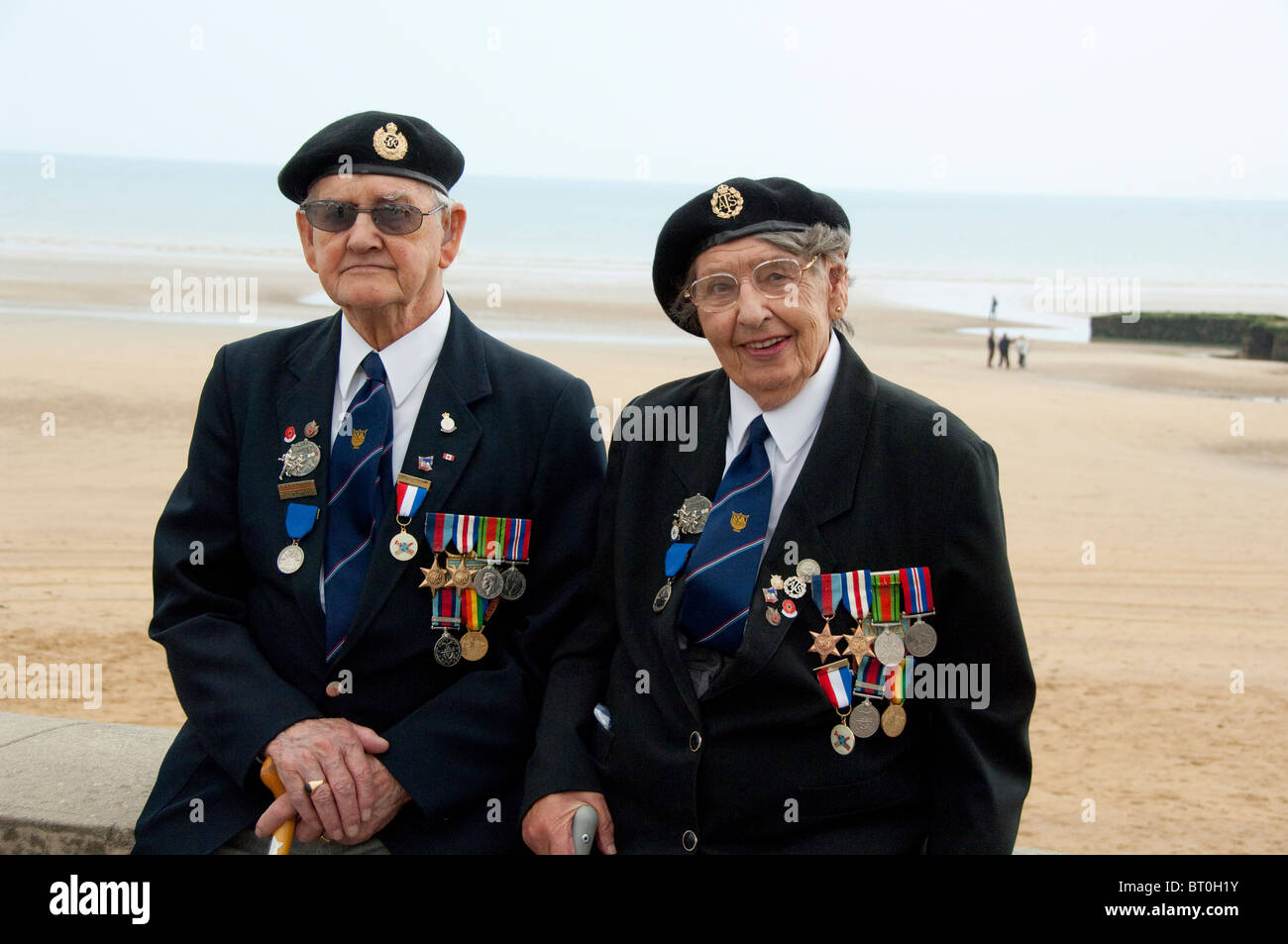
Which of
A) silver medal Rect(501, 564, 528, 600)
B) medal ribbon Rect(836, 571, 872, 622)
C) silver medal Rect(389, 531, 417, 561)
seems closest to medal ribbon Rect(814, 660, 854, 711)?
medal ribbon Rect(836, 571, 872, 622)

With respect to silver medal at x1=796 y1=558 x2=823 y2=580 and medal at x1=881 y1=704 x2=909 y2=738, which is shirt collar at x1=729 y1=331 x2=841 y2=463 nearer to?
silver medal at x1=796 y1=558 x2=823 y2=580

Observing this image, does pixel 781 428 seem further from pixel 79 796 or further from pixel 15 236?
pixel 15 236

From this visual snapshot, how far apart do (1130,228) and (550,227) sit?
185ft

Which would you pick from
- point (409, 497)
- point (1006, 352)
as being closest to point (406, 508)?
point (409, 497)

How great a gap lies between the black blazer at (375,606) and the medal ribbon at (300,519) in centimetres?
2

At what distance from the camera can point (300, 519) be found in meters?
2.92

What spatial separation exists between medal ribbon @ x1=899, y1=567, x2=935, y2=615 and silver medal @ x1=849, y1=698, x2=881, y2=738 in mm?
222

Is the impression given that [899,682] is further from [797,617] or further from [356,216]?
[356,216]

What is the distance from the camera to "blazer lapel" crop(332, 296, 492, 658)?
2.87 metres

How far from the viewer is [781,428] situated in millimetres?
2816

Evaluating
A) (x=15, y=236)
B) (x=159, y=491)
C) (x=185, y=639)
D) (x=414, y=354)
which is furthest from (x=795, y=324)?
(x=15, y=236)

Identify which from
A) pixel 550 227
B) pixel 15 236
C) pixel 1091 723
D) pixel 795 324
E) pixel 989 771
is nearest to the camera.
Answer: pixel 989 771

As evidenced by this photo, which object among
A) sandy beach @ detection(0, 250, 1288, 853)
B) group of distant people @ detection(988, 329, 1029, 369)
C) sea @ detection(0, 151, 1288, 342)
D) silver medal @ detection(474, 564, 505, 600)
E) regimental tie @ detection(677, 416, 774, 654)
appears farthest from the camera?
sea @ detection(0, 151, 1288, 342)

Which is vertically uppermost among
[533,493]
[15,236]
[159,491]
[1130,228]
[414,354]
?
[1130,228]
